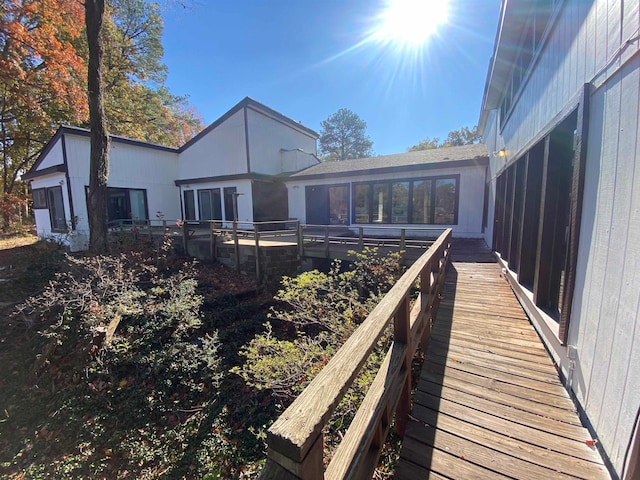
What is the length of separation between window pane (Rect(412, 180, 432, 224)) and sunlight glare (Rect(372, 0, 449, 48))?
4.17m

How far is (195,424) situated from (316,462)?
4.16 meters

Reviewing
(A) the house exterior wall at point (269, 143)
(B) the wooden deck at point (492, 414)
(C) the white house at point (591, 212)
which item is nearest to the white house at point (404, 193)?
(A) the house exterior wall at point (269, 143)

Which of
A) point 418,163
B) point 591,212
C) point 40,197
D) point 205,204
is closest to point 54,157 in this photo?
point 40,197

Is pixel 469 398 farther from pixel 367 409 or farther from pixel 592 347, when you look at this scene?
pixel 367 409

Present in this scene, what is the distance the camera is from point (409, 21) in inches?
269

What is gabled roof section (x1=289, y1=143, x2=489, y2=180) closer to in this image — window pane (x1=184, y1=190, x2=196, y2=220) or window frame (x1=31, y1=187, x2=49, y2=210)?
window pane (x1=184, y1=190, x2=196, y2=220)

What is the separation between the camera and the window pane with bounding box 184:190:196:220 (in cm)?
1414

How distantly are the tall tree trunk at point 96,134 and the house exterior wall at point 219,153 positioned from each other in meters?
4.99

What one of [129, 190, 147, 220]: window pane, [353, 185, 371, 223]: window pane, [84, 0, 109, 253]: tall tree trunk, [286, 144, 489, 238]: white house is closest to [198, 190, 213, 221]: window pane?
[129, 190, 147, 220]: window pane

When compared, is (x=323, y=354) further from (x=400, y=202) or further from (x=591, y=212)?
(x=400, y=202)

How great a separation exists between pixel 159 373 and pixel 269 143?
11.0 m

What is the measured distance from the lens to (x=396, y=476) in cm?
166

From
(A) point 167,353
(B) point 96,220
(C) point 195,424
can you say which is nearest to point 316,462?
(C) point 195,424

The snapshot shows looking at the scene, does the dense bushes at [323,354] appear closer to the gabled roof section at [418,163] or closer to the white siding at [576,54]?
the white siding at [576,54]
